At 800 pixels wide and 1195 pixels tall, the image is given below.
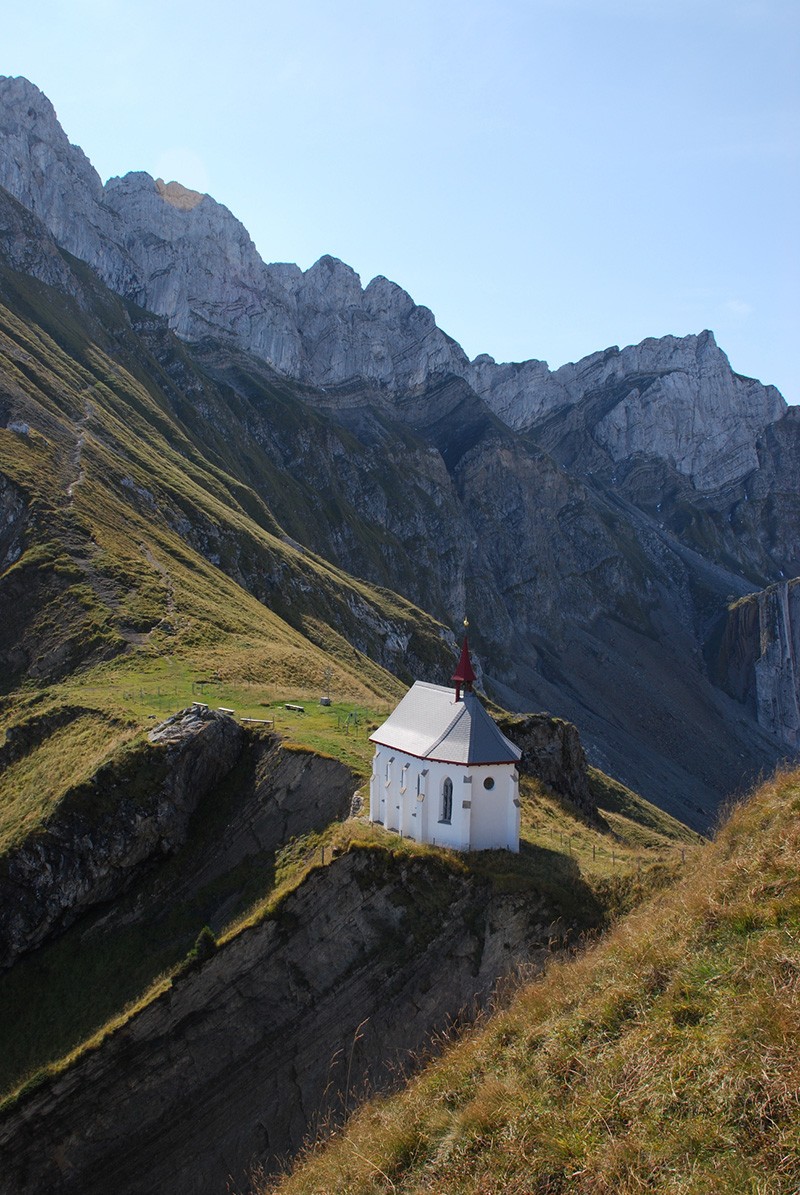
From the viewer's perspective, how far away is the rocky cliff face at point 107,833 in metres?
33.1

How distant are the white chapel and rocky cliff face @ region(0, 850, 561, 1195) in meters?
2.90

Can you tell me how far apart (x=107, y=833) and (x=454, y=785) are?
1456cm

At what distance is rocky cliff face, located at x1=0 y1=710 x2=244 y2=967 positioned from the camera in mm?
33062

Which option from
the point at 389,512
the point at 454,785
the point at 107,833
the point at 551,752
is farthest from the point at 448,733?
the point at 389,512

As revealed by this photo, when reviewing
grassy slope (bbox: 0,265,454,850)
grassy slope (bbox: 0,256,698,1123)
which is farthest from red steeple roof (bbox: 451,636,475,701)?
grassy slope (bbox: 0,265,454,850)

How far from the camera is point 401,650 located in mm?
Result: 108500

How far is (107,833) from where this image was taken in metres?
34.5

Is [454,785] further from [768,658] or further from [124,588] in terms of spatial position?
[768,658]

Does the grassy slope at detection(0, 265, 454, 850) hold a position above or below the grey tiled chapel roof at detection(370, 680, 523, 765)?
above

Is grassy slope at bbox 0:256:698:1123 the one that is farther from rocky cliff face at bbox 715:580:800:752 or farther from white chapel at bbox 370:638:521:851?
rocky cliff face at bbox 715:580:800:752

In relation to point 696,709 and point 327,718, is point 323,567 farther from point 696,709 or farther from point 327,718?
point 696,709

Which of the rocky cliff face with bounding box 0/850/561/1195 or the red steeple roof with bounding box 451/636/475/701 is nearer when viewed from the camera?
the rocky cliff face with bounding box 0/850/561/1195

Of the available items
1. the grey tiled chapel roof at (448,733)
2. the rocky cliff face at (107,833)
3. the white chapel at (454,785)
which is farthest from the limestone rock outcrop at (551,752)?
the rocky cliff face at (107,833)

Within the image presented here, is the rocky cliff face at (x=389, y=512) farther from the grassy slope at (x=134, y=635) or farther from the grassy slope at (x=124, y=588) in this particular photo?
the grassy slope at (x=134, y=635)
